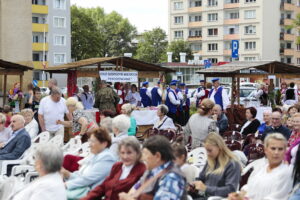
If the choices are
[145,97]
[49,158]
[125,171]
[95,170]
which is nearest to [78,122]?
[95,170]

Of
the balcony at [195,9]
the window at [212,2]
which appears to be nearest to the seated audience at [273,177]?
the window at [212,2]

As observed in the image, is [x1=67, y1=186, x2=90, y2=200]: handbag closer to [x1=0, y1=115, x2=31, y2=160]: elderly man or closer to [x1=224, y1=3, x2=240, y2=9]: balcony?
[x1=0, y1=115, x2=31, y2=160]: elderly man

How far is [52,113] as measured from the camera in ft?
44.6

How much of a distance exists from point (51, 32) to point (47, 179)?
81.2 m

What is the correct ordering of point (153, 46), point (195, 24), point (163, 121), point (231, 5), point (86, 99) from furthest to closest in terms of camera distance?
1. point (195, 24)
2. point (231, 5)
3. point (153, 46)
4. point (86, 99)
5. point (163, 121)

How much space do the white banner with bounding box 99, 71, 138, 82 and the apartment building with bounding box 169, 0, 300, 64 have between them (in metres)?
72.6

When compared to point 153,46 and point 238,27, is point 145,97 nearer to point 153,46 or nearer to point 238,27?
point 153,46

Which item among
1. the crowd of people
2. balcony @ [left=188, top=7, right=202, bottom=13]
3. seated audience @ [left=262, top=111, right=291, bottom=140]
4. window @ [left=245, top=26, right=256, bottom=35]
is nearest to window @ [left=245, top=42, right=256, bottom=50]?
window @ [left=245, top=26, right=256, bottom=35]

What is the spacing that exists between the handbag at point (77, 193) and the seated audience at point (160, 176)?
3.82 feet

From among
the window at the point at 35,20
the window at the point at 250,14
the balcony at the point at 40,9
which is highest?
the window at the point at 250,14

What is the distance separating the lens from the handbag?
7.29 meters

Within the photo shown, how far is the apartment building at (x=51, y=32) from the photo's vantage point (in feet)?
274

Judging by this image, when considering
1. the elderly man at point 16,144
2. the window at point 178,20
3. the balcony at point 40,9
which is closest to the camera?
the elderly man at point 16,144

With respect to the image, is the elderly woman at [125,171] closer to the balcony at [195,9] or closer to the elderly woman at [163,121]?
the elderly woman at [163,121]
